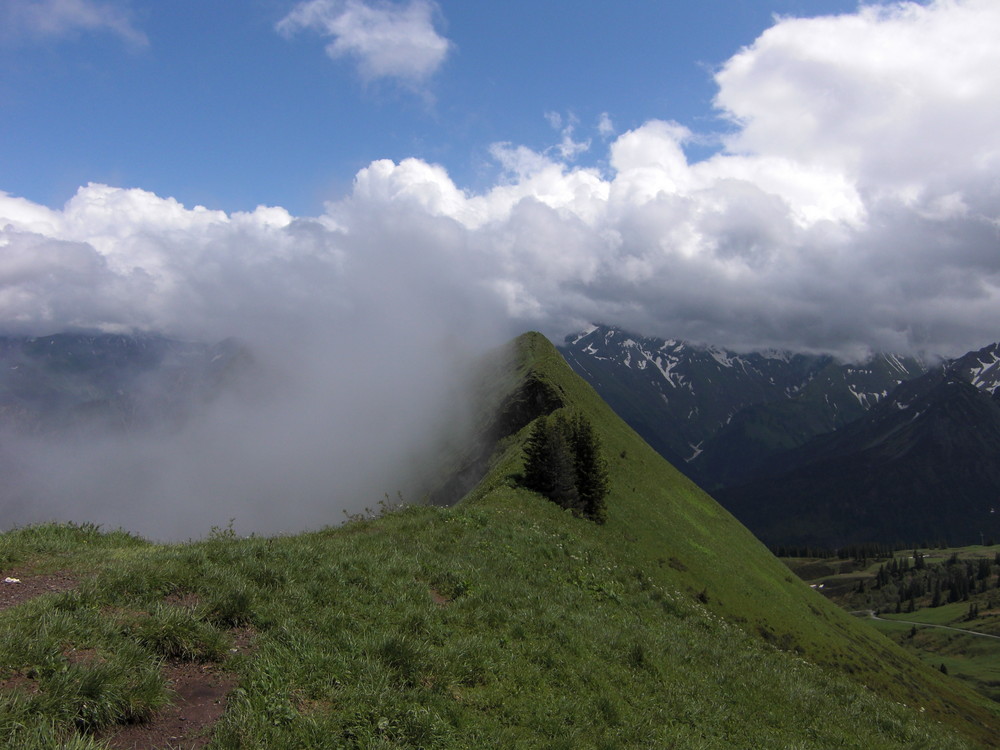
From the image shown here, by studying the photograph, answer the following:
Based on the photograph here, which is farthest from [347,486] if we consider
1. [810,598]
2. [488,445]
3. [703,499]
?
[810,598]

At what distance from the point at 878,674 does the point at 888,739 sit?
56.6m

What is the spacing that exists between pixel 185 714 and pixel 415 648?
12.6 ft

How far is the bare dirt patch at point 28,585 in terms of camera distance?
10416 millimetres

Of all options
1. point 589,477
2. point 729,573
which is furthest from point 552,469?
point 729,573

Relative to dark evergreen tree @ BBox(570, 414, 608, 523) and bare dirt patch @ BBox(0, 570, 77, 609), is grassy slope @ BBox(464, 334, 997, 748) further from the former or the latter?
bare dirt patch @ BBox(0, 570, 77, 609)

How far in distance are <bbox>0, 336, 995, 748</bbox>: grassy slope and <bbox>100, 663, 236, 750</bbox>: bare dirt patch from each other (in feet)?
0.84

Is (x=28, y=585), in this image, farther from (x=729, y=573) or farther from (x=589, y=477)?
(x=729, y=573)

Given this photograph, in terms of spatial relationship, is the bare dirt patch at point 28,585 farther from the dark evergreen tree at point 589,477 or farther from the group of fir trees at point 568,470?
the dark evergreen tree at point 589,477

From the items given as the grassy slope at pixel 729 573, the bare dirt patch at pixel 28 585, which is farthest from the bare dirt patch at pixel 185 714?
the grassy slope at pixel 729 573

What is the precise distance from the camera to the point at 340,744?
25.6 ft

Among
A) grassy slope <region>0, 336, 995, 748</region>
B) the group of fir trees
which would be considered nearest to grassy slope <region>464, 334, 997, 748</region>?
the group of fir trees

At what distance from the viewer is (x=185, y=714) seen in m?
7.91

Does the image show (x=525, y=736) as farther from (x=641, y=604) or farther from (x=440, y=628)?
(x=641, y=604)

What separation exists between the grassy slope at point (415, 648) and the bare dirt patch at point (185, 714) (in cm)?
25
